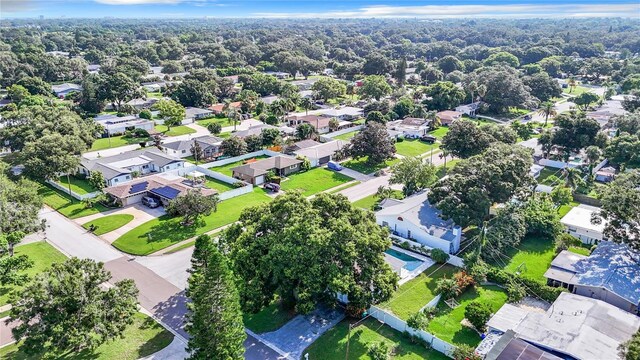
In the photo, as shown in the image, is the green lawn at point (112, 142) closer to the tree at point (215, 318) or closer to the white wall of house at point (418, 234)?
the white wall of house at point (418, 234)

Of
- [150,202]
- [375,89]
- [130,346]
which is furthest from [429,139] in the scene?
[130,346]

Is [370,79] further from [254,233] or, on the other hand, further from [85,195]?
[254,233]

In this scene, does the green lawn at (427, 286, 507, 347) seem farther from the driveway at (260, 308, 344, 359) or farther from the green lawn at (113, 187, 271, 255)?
the green lawn at (113, 187, 271, 255)

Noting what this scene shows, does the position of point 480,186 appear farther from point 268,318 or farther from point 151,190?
point 151,190

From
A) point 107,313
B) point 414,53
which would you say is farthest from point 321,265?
point 414,53

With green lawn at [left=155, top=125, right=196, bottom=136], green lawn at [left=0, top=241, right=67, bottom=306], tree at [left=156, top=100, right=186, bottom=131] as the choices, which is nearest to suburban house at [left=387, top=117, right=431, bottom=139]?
green lawn at [left=155, top=125, right=196, bottom=136]

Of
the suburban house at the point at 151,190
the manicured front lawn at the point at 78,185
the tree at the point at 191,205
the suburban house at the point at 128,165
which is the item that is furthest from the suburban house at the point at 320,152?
the manicured front lawn at the point at 78,185
